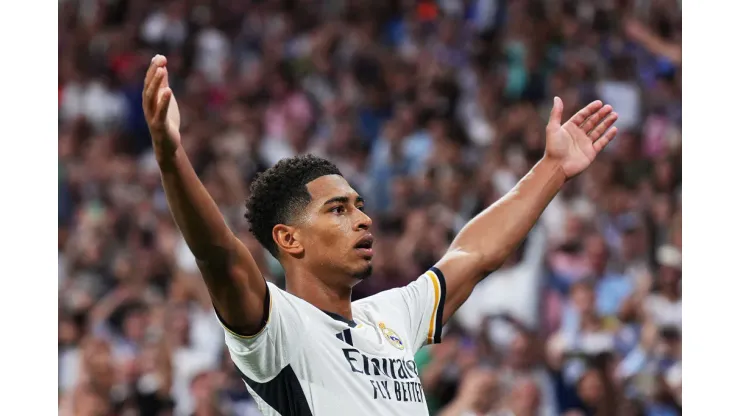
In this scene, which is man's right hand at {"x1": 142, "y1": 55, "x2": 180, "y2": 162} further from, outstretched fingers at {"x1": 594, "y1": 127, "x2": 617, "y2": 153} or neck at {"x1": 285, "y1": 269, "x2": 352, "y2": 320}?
outstretched fingers at {"x1": 594, "y1": 127, "x2": 617, "y2": 153}

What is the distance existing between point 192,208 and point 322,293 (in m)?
0.81

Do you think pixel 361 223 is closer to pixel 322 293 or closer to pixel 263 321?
pixel 322 293

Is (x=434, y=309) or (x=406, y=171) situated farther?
(x=406, y=171)

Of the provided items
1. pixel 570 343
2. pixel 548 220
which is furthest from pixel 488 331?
pixel 548 220


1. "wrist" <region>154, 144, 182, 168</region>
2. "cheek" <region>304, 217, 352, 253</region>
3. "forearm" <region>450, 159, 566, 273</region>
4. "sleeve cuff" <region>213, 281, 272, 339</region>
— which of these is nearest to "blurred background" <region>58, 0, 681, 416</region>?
"forearm" <region>450, 159, 566, 273</region>

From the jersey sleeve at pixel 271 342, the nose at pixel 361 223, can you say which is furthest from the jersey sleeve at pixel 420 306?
the jersey sleeve at pixel 271 342

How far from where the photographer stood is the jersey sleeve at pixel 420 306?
12.1ft

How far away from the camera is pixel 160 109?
260 centimetres

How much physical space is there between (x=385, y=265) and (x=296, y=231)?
4.31m

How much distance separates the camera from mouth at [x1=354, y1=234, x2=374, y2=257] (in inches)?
134

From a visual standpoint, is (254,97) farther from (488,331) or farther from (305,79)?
(488,331)

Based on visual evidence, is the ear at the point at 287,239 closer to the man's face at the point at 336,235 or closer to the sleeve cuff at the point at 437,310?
the man's face at the point at 336,235

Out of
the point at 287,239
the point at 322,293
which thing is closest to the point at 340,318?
the point at 322,293

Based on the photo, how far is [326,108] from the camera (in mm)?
9727
